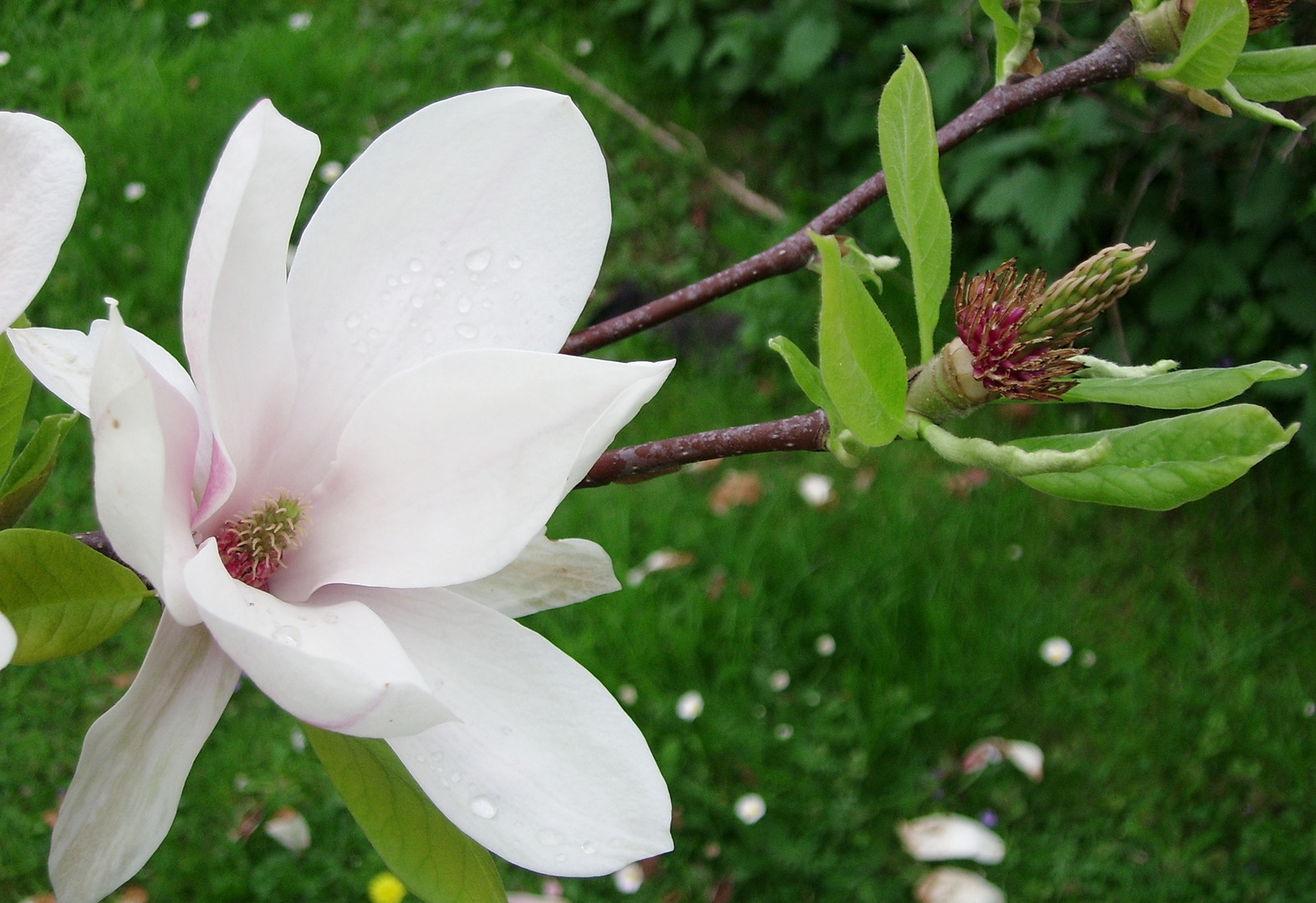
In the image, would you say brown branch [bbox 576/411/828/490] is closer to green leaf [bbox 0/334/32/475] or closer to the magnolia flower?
the magnolia flower

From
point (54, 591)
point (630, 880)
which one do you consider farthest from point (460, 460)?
point (630, 880)

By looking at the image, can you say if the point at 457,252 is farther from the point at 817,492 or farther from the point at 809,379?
the point at 817,492

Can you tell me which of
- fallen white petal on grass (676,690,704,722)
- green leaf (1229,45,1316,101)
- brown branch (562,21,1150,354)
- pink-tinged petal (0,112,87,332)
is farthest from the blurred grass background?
pink-tinged petal (0,112,87,332)

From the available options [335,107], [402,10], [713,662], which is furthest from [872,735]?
[402,10]

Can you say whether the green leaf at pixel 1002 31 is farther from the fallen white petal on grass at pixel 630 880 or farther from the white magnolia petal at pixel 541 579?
the fallen white petal on grass at pixel 630 880

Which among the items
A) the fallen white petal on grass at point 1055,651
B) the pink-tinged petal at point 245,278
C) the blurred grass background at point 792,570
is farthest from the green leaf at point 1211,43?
the fallen white petal on grass at point 1055,651
